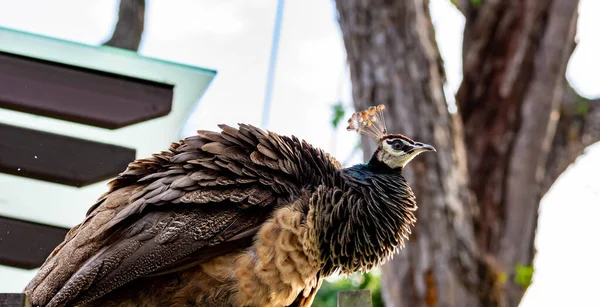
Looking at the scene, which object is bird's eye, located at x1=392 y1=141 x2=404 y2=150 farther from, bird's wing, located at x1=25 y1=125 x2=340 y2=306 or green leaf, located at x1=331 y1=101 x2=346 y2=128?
green leaf, located at x1=331 y1=101 x2=346 y2=128

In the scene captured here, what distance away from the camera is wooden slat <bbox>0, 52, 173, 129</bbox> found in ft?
11.2

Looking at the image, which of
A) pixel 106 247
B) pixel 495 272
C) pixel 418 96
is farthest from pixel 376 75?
pixel 106 247

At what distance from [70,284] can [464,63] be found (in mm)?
4178

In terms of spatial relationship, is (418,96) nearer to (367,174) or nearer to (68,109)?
(367,174)

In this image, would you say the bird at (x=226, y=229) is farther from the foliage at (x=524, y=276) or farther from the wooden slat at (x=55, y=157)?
the foliage at (x=524, y=276)

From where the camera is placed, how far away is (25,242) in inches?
129

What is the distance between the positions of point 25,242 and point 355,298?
5.18 feet

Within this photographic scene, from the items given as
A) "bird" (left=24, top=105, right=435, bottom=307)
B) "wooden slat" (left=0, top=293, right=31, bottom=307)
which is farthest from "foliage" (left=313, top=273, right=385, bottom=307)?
"wooden slat" (left=0, top=293, right=31, bottom=307)

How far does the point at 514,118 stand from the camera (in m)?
5.70

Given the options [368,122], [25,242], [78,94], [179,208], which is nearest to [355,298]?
[179,208]

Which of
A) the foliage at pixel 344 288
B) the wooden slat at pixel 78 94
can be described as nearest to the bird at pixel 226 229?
the wooden slat at pixel 78 94

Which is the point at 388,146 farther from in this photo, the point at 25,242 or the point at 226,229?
the point at 25,242

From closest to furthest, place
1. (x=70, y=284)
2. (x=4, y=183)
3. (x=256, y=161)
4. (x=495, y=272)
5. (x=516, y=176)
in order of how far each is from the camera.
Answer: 1. (x=70, y=284)
2. (x=256, y=161)
3. (x=4, y=183)
4. (x=495, y=272)
5. (x=516, y=176)

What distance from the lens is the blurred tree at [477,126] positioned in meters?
4.43
